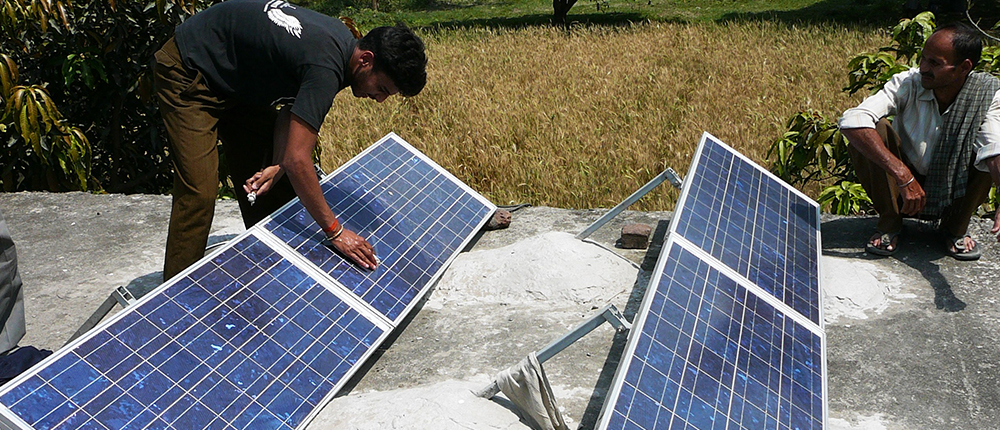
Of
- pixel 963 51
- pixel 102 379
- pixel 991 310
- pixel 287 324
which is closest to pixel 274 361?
pixel 287 324

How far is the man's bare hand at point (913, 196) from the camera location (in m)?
4.60

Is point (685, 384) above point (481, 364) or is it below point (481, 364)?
above

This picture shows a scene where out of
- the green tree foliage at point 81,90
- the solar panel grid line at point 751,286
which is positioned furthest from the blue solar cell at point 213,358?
the green tree foliage at point 81,90

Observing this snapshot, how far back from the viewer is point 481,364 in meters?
3.84

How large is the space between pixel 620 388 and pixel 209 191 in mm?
2379

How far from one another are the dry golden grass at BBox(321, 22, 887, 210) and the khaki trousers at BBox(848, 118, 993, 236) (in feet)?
5.27

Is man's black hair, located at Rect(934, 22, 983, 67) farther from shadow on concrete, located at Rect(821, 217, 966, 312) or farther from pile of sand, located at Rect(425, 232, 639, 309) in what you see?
pile of sand, located at Rect(425, 232, 639, 309)

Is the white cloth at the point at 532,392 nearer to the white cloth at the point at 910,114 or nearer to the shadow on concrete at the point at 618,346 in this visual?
the shadow on concrete at the point at 618,346

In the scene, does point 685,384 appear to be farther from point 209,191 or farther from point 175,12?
point 175,12

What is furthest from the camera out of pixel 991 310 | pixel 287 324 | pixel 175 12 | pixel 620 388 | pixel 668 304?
pixel 175 12

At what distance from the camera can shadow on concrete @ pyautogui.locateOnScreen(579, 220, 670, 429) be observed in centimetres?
341

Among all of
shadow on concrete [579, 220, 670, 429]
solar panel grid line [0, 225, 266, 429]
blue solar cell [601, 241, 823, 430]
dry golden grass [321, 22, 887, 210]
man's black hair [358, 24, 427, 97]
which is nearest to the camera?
solar panel grid line [0, 225, 266, 429]

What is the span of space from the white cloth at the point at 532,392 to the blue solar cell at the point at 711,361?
407mm

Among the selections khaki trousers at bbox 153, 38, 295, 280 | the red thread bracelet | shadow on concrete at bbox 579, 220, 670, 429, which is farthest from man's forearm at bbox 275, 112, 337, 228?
shadow on concrete at bbox 579, 220, 670, 429
